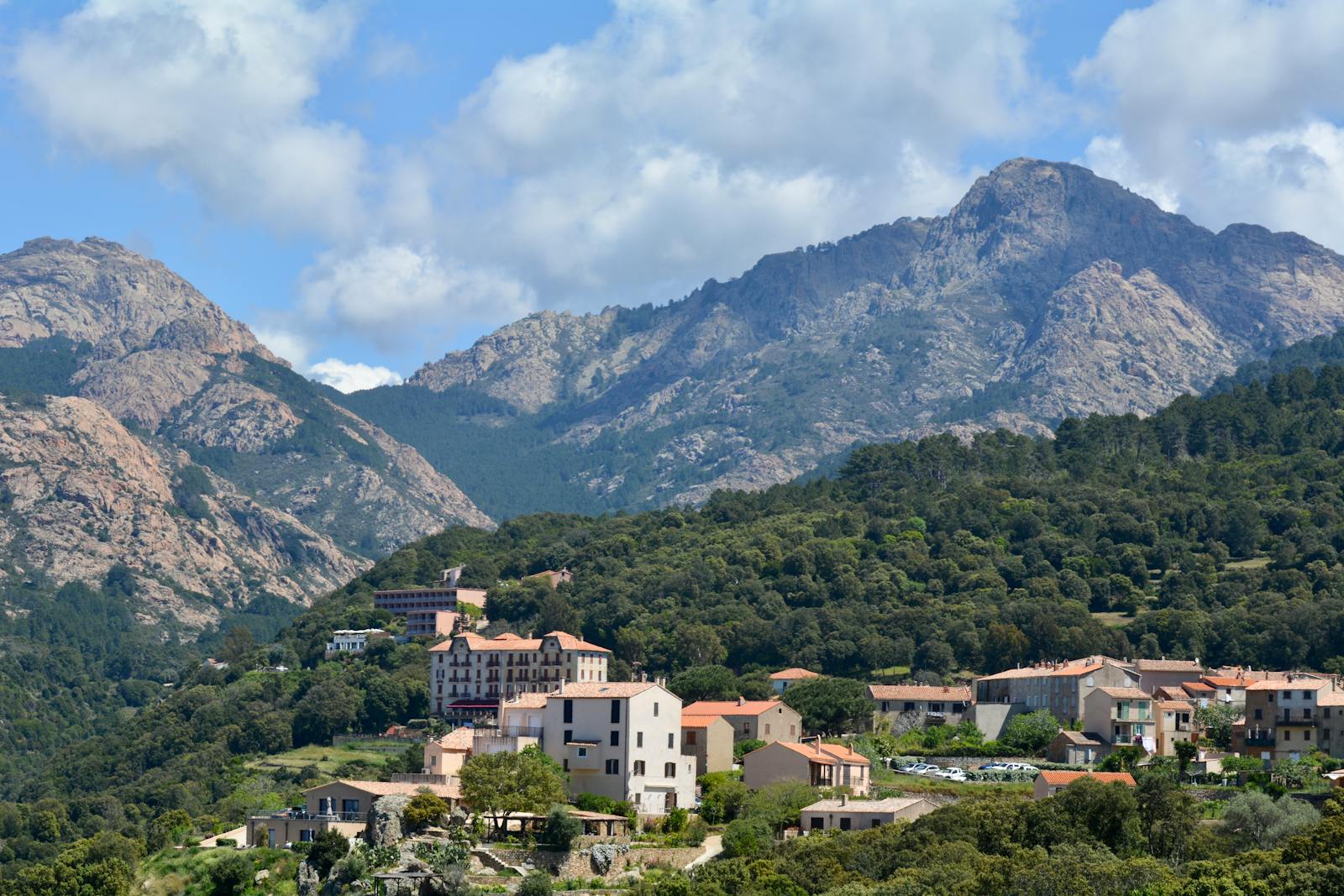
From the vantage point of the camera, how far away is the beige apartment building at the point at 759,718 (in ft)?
355

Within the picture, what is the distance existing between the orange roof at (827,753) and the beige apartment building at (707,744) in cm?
190

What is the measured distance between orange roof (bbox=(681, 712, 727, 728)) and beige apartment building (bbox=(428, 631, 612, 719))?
3555 cm

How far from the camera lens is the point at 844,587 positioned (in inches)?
6378

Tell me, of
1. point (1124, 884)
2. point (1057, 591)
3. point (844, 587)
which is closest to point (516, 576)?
point (844, 587)

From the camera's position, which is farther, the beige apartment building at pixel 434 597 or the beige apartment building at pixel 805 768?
the beige apartment building at pixel 434 597

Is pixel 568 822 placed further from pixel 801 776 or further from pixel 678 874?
pixel 801 776

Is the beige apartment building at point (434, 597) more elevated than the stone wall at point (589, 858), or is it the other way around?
the beige apartment building at point (434, 597)

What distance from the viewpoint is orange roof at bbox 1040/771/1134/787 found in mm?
85500

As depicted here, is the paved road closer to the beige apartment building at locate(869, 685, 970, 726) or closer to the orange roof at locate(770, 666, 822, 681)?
the beige apartment building at locate(869, 685, 970, 726)

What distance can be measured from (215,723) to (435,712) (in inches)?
815

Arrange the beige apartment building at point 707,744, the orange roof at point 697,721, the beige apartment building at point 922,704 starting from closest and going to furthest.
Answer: the beige apartment building at point 707,744 → the orange roof at point 697,721 → the beige apartment building at point 922,704

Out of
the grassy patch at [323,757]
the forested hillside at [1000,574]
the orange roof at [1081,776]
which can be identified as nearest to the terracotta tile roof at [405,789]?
the orange roof at [1081,776]

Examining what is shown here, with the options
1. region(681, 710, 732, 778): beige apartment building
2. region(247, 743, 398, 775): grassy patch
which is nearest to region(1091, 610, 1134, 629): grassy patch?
region(681, 710, 732, 778): beige apartment building

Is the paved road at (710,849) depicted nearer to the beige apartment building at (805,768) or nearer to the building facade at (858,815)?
the building facade at (858,815)
